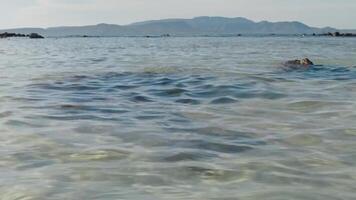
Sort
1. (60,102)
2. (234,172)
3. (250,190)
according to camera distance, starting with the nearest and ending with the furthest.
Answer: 1. (250,190)
2. (234,172)
3. (60,102)

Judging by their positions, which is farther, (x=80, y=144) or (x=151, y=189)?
(x=80, y=144)

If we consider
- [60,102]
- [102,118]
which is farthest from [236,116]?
[60,102]

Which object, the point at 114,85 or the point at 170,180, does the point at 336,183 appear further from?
the point at 114,85

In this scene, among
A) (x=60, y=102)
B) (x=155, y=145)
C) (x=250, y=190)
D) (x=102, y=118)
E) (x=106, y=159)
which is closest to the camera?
(x=250, y=190)

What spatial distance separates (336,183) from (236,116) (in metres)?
3.93

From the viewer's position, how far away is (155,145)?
6969mm

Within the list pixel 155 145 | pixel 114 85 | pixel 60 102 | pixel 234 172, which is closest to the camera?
pixel 234 172

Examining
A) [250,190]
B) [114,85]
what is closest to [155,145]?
[250,190]

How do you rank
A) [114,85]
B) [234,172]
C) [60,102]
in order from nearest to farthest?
1. [234,172]
2. [60,102]
3. [114,85]

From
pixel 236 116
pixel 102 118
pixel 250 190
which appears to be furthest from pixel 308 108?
pixel 250 190

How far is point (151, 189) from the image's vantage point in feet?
17.0

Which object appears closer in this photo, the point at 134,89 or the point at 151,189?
the point at 151,189

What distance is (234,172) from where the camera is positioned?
5.73 metres

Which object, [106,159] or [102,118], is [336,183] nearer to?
[106,159]
